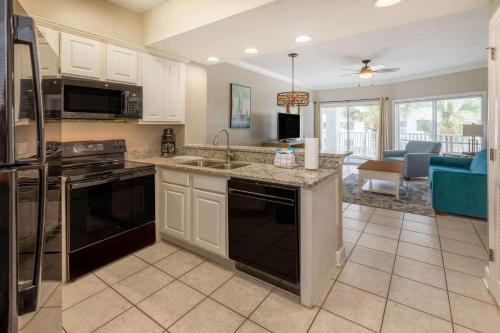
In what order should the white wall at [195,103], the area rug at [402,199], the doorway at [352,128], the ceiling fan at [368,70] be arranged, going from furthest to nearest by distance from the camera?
the doorway at [352,128] < the ceiling fan at [368,70] < the area rug at [402,199] < the white wall at [195,103]

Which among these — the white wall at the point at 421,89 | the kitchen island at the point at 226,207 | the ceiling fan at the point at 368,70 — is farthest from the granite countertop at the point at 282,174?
the white wall at the point at 421,89

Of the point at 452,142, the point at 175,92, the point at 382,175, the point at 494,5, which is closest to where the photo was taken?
the point at 494,5

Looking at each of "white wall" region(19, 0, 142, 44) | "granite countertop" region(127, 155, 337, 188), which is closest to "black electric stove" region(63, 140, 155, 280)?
"granite countertop" region(127, 155, 337, 188)

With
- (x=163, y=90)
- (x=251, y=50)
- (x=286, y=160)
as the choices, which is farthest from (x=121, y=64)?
(x=286, y=160)

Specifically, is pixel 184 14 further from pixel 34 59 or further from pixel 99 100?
pixel 34 59

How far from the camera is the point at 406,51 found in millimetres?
4719

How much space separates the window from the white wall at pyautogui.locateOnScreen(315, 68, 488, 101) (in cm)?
18

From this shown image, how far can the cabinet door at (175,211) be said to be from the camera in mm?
2566

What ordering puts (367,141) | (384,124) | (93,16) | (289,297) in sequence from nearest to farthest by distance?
(289,297) → (93,16) → (384,124) → (367,141)

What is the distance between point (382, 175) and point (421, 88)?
3627 millimetres

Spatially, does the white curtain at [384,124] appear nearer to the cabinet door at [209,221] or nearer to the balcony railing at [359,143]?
the balcony railing at [359,143]

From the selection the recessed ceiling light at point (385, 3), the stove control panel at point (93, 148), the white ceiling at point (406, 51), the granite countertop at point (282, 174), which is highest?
the white ceiling at point (406, 51)

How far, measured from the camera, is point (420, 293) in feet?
6.47

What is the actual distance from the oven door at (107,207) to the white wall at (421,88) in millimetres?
6861
